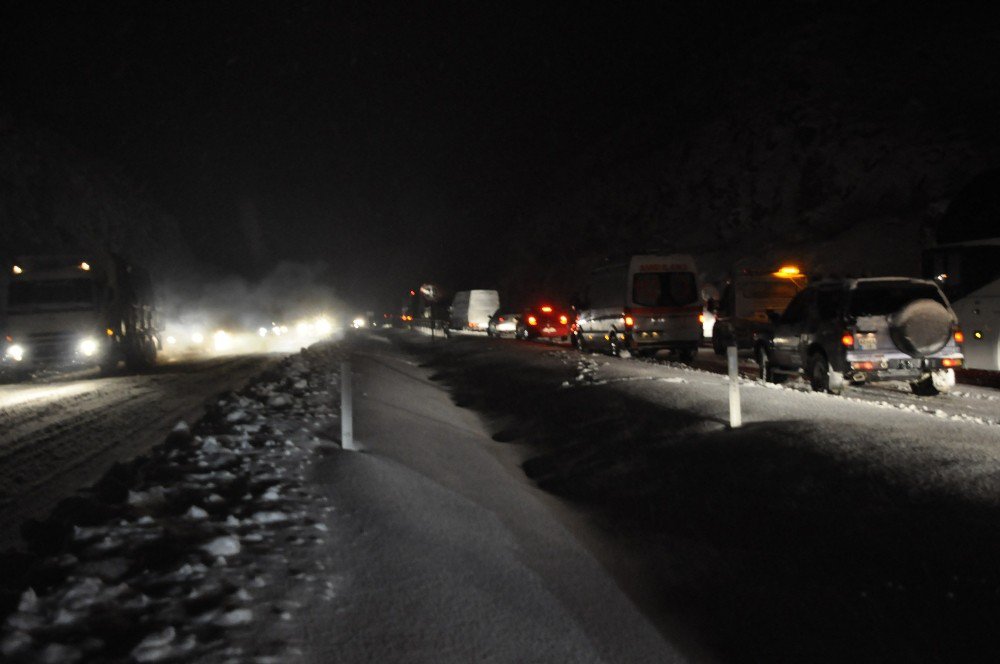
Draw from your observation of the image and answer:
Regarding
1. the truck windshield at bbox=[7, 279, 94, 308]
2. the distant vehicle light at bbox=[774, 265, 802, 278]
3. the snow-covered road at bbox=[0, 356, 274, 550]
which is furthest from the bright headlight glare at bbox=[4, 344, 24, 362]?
the distant vehicle light at bbox=[774, 265, 802, 278]

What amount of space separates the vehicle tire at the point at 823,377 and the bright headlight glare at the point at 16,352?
21658 millimetres

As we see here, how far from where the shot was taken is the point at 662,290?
72.6 feet

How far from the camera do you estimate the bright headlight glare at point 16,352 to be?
2319cm

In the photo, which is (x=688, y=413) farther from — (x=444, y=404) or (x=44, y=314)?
(x=44, y=314)

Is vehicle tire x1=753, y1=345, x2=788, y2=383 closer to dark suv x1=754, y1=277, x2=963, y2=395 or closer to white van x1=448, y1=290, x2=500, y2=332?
dark suv x1=754, y1=277, x2=963, y2=395

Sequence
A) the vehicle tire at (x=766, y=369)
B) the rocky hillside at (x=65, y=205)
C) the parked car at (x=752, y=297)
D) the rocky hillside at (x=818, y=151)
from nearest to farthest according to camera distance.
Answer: the vehicle tire at (x=766, y=369) < the parked car at (x=752, y=297) < the rocky hillside at (x=818, y=151) < the rocky hillside at (x=65, y=205)

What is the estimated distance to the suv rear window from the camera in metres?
Answer: 12.8

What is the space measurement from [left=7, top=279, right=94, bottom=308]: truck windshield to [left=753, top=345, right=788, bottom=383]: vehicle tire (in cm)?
1981

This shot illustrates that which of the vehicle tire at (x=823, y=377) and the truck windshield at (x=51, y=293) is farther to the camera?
the truck windshield at (x=51, y=293)

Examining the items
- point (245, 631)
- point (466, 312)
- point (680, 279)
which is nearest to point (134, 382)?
point (680, 279)

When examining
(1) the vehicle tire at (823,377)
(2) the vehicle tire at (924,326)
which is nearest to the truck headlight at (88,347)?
(1) the vehicle tire at (823,377)

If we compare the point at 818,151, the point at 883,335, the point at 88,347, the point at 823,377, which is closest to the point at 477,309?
the point at 818,151

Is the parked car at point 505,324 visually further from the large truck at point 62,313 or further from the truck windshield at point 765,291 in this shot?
the truck windshield at point 765,291

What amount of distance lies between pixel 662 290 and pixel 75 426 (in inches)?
594
